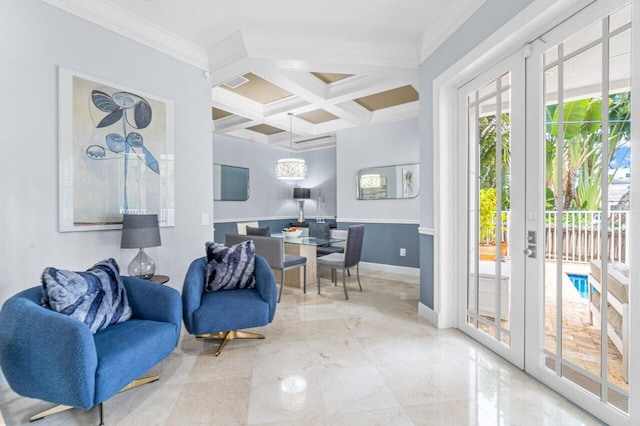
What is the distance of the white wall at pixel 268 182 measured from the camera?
5.89 meters

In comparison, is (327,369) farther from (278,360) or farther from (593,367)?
(593,367)

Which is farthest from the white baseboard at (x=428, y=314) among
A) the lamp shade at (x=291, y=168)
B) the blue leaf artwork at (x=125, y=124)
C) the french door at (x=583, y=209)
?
the lamp shade at (x=291, y=168)

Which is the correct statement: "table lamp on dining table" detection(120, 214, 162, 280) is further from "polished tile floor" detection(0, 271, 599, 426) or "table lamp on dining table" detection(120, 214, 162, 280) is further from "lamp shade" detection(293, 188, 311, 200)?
"lamp shade" detection(293, 188, 311, 200)

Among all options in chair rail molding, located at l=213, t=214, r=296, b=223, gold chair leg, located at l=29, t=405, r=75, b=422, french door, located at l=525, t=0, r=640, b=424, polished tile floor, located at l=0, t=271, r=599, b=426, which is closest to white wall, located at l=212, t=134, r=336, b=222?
chair rail molding, located at l=213, t=214, r=296, b=223

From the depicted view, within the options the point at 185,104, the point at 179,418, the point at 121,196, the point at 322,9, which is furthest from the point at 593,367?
the point at 185,104

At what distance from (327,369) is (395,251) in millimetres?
3342

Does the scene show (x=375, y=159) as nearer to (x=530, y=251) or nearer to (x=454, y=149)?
(x=454, y=149)

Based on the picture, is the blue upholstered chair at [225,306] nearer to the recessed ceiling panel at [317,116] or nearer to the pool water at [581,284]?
the pool water at [581,284]

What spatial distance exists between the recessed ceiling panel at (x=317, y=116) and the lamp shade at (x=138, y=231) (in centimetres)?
332

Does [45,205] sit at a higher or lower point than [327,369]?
higher

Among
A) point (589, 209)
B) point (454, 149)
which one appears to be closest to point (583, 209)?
point (589, 209)

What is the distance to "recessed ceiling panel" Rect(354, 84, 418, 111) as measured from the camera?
4133mm

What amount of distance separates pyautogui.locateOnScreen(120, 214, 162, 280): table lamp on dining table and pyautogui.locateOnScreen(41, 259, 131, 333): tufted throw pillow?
290mm

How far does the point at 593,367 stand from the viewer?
5.39ft
